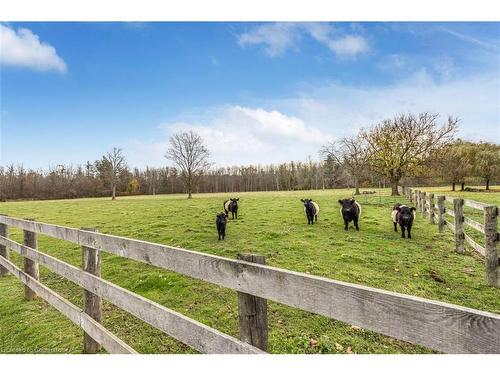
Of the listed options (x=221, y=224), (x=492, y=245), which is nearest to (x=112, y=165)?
(x=221, y=224)

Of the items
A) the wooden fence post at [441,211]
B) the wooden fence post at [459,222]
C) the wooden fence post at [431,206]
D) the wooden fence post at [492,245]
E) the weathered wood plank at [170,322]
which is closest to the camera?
the weathered wood plank at [170,322]

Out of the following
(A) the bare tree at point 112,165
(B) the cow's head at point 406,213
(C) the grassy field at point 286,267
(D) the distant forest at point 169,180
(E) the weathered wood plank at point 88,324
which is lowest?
(C) the grassy field at point 286,267

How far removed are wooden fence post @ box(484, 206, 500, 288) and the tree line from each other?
28.0 meters

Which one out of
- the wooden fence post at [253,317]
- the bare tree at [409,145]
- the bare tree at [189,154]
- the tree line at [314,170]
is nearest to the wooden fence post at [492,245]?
the wooden fence post at [253,317]

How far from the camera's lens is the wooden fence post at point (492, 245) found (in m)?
6.00

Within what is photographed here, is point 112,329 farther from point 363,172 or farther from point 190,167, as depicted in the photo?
point 190,167

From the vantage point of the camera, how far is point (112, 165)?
5325 cm

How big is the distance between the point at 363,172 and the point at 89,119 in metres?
32.2

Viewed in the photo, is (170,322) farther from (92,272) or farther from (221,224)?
(221,224)

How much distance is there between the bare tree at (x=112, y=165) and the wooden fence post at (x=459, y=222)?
1925 inches

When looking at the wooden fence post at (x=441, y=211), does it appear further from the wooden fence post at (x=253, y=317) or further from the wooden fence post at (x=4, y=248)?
the wooden fence post at (x=4, y=248)

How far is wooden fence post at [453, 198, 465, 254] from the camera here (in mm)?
8328

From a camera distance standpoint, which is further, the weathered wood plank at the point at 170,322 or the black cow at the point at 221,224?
the black cow at the point at 221,224

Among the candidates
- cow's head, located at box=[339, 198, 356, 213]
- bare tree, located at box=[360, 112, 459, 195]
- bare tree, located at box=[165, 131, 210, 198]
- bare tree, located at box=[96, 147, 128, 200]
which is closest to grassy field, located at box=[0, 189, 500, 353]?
cow's head, located at box=[339, 198, 356, 213]
